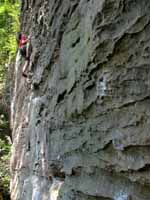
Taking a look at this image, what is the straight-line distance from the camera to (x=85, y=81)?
4051 mm

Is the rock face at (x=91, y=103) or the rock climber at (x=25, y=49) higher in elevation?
the rock climber at (x=25, y=49)

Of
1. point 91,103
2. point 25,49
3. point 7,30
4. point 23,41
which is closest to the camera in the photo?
point 91,103

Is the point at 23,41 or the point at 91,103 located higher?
the point at 23,41

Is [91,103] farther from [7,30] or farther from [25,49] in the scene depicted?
[7,30]

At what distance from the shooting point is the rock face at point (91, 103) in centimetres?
313

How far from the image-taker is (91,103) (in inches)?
154

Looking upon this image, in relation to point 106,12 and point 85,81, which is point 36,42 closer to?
point 85,81

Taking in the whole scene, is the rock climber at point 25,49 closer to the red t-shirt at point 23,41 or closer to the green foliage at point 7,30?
the red t-shirt at point 23,41

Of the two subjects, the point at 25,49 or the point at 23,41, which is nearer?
the point at 25,49

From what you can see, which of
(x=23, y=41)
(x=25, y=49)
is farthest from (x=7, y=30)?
(x=25, y=49)

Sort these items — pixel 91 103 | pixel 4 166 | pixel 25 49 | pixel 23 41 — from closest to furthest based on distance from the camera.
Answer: pixel 91 103, pixel 25 49, pixel 23 41, pixel 4 166

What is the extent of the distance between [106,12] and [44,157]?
9.07 ft

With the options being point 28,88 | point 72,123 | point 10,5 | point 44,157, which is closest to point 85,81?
point 72,123

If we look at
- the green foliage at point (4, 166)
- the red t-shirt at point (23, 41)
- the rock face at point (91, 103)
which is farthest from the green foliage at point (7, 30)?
the rock face at point (91, 103)
